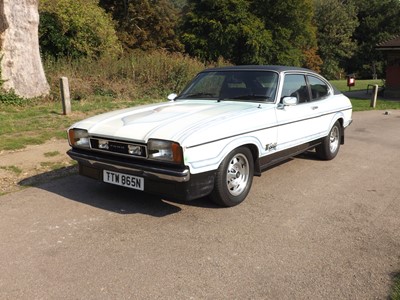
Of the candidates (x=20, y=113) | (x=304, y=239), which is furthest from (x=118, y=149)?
(x=20, y=113)

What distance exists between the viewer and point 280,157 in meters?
5.36

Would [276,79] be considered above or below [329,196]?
above

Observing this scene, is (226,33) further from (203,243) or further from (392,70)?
(203,243)

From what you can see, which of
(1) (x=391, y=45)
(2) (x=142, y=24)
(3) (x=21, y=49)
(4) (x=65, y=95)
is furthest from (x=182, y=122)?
(2) (x=142, y=24)

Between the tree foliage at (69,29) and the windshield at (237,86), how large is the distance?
1564 centimetres

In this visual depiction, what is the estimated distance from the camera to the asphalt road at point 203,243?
9.93 ft

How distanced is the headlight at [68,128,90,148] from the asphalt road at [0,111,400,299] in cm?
67

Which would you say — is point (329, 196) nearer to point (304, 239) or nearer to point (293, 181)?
point (293, 181)

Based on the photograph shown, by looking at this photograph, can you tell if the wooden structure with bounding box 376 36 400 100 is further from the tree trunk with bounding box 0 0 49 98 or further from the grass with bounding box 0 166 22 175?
the grass with bounding box 0 166 22 175

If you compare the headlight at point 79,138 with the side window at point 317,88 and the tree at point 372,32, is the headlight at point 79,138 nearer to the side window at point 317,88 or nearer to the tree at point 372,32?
the side window at point 317,88

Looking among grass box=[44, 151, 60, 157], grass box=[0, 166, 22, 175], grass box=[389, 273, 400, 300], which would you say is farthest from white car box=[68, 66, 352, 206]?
grass box=[44, 151, 60, 157]

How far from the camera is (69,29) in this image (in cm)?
2052

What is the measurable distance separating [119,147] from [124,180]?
357mm

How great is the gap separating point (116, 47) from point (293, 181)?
1852cm
